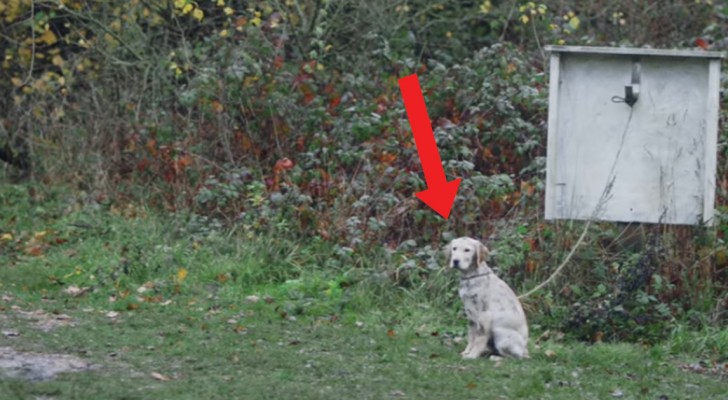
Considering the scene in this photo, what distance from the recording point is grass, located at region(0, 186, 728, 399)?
8484 millimetres

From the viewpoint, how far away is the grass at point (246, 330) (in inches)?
334

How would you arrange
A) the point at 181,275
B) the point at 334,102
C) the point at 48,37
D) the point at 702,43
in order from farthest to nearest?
the point at 48,37
the point at 702,43
the point at 334,102
the point at 181,275

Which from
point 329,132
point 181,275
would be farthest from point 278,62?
point 181,275

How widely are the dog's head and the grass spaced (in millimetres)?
658

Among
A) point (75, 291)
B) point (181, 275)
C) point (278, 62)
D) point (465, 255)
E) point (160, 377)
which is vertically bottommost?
point (160, 377)

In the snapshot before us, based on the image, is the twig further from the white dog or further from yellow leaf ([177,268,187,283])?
the white dog

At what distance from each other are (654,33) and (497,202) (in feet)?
22.7

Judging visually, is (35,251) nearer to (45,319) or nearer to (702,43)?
(45,319)

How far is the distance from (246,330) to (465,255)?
193cm

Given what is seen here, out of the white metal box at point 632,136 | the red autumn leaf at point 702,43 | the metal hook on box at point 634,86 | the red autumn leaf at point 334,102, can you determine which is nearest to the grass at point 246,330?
the white metal box at point 632,136

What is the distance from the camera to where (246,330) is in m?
10.5

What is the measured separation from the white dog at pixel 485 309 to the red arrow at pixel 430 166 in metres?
2.97

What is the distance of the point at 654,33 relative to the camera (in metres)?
18.8

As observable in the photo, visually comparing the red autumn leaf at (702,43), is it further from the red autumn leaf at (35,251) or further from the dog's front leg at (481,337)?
the red autumn leaf at (35,251)
